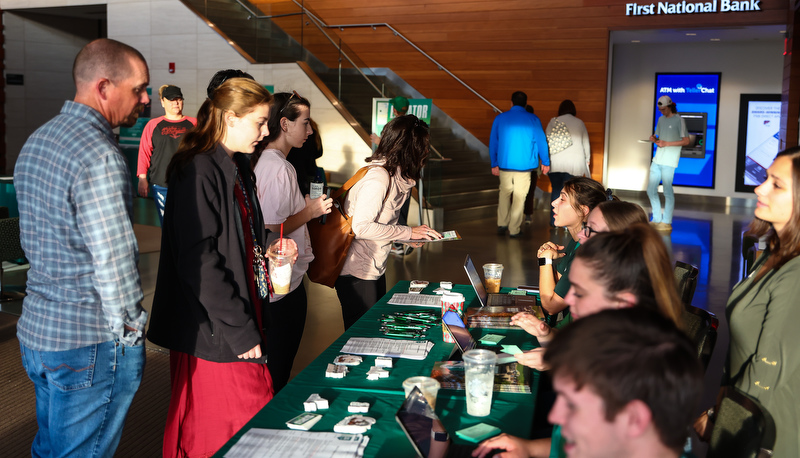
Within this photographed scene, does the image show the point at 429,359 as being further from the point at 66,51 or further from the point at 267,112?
the point at 66,51

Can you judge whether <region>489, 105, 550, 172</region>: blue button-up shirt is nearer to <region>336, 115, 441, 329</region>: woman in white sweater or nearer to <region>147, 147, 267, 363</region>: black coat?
<region>336, 115, 441, 329</region>: woman in white sweater

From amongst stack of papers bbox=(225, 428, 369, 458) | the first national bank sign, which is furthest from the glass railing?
stack of papers bbox=(225, 428, 369, 458)

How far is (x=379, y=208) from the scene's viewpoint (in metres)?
3.33

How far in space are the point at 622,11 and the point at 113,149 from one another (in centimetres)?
1024

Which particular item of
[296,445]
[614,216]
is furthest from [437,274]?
[296,445]

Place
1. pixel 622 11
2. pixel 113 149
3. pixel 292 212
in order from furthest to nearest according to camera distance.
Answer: pixel 622 11 → pixel 292 212 → pixel 113 149

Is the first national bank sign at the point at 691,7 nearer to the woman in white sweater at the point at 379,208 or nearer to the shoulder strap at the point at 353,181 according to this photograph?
the woman in white sweater at the point at 379,208

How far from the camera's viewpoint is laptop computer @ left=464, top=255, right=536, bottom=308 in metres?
3.07

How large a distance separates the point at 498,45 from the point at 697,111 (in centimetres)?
401

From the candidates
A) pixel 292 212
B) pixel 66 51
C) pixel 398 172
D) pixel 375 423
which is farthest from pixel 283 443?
pixel 66 51

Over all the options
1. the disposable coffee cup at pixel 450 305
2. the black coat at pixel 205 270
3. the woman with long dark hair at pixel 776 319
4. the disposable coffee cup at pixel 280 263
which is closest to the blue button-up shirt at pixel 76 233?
the black coat at pixel 205 270

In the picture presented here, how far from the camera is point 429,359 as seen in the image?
7.96 ft

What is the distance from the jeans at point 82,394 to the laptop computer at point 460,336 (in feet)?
3.41

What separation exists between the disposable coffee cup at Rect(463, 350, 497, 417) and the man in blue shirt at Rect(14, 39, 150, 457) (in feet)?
3.17
